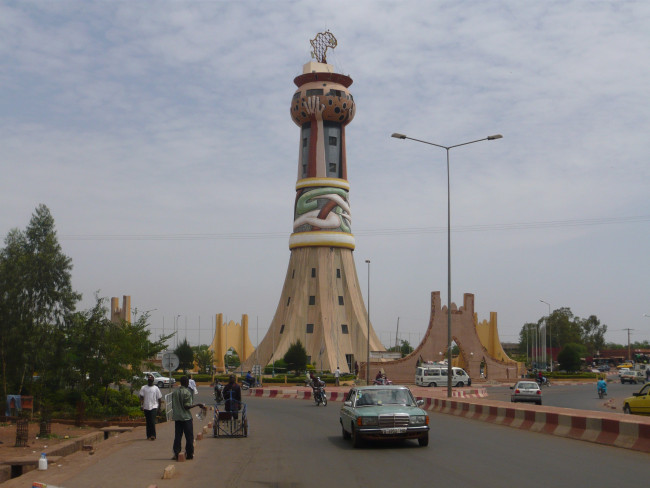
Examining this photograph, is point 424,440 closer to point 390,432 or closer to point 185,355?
point 390,432

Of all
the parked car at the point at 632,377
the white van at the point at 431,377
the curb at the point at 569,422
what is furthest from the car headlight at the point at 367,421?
the parked car at the point at 632,377

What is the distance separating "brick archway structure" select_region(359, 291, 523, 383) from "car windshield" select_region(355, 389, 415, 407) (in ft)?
150

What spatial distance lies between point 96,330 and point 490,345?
64231 millimetres

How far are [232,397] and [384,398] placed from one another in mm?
4053

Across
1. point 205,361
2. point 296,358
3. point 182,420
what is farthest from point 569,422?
point 205,361

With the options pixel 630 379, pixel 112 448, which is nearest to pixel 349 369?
pixel 630 379

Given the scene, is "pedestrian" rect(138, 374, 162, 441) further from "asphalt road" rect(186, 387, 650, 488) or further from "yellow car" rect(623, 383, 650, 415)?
"yellow car" rect(623, 383, 650, 415)

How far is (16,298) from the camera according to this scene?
30406 mm

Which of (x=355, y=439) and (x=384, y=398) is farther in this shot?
(x=384, y=398)

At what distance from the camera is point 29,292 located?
102 feet

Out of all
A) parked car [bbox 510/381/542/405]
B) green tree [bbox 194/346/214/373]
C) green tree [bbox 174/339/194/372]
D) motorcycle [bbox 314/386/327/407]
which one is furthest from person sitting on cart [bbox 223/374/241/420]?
green tree [bbox 174/339/194/372]

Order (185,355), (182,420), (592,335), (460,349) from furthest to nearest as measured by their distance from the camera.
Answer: (592,335)
(185,355)
(460,349)
(182,420)

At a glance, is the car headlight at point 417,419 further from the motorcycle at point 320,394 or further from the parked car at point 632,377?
the parked car at point 632,377

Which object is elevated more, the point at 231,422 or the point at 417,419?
the point at 417,419
